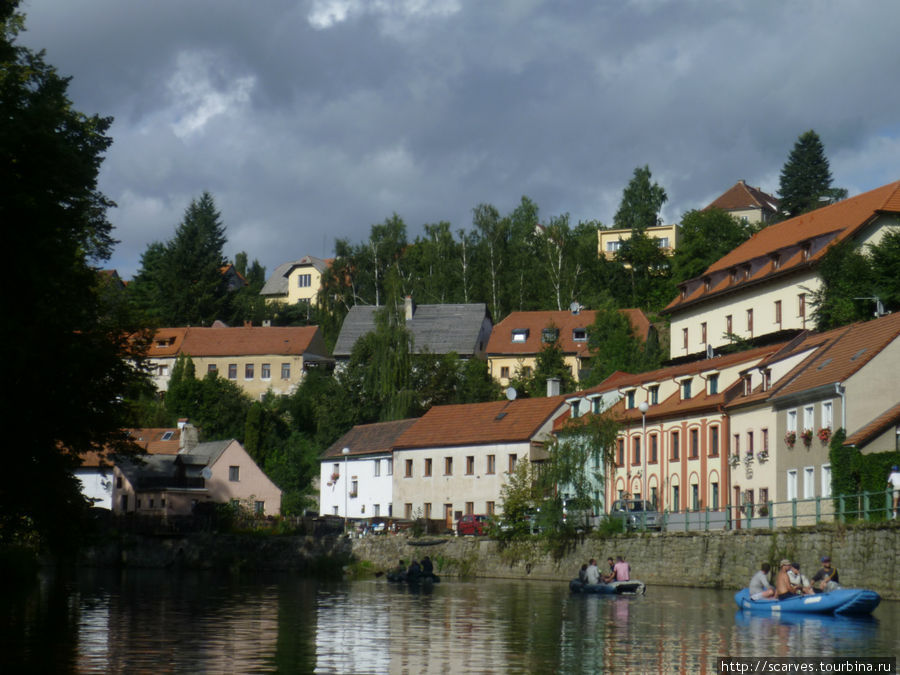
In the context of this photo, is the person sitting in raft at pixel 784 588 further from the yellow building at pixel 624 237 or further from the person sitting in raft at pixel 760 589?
the yellow building at pixel 624 237

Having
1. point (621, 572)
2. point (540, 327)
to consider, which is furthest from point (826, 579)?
point (540, 327)

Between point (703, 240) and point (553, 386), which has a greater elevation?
point (703, 240)

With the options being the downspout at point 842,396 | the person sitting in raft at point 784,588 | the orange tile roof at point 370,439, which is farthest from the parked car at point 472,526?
the person sitting in raft at point 784,588

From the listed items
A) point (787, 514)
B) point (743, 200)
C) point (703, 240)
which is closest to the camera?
point (787, 514)

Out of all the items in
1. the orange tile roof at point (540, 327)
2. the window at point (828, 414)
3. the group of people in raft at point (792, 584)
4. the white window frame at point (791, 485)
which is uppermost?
the orange tile roof at point (540, 327)

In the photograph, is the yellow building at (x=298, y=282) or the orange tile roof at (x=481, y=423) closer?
the orange tile roof at (x=481, y=423)

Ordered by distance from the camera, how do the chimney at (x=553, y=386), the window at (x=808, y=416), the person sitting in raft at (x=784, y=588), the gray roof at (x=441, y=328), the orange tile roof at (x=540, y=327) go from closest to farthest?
the person sitting in raft at (x=784, y=588) < the window at (x=808, y=416) < the chimney at (x=553, y=386) < the orange tile roof at (x=540, y=327) < the gray roof at (x=441, y=328)

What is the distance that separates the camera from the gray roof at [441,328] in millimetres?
117750

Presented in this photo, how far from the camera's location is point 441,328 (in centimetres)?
11938

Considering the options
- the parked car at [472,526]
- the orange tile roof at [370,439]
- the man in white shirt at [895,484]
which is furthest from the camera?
the orange tile roof at [370,439]

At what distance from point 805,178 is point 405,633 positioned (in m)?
111

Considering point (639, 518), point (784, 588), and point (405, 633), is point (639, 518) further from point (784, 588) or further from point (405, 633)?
point (405, 633)

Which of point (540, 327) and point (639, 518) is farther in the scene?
point (540, 327)

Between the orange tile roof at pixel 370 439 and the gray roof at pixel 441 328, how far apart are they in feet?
69.5
